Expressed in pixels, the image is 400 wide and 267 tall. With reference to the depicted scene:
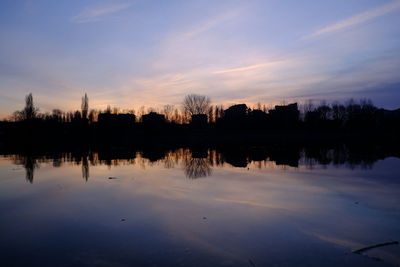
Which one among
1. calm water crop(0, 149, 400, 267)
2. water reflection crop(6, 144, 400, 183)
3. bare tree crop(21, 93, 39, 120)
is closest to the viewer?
calm water crop(0, 149, 400, 267)

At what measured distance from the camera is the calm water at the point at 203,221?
545 cm

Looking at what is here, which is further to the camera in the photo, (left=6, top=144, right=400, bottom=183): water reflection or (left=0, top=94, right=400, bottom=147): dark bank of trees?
(left=0, top=94, right=400, bottom=147): dark bank of trees

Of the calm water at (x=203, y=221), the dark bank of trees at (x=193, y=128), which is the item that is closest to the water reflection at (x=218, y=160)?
the calm water at (x=203, y=221)

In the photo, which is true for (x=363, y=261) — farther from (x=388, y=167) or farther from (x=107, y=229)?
(x=388, y=167)

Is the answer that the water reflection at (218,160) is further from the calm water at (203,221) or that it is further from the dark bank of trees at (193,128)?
the dark bank of trees at (193,128)

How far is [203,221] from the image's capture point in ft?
24.9

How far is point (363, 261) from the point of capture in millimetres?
5082

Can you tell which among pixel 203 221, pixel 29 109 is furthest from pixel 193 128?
pixel 203 221

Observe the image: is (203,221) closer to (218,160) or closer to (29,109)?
(218,160)

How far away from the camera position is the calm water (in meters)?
5.45

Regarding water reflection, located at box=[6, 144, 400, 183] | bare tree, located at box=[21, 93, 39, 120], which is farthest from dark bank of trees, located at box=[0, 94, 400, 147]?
water reflection, located at box=[6, 144, 400, 183]

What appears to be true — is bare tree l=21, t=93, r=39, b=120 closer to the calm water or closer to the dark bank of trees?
the dark bank of trees

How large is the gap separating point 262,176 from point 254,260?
9443mm

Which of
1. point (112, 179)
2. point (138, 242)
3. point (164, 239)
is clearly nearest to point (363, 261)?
point (164, 239)
